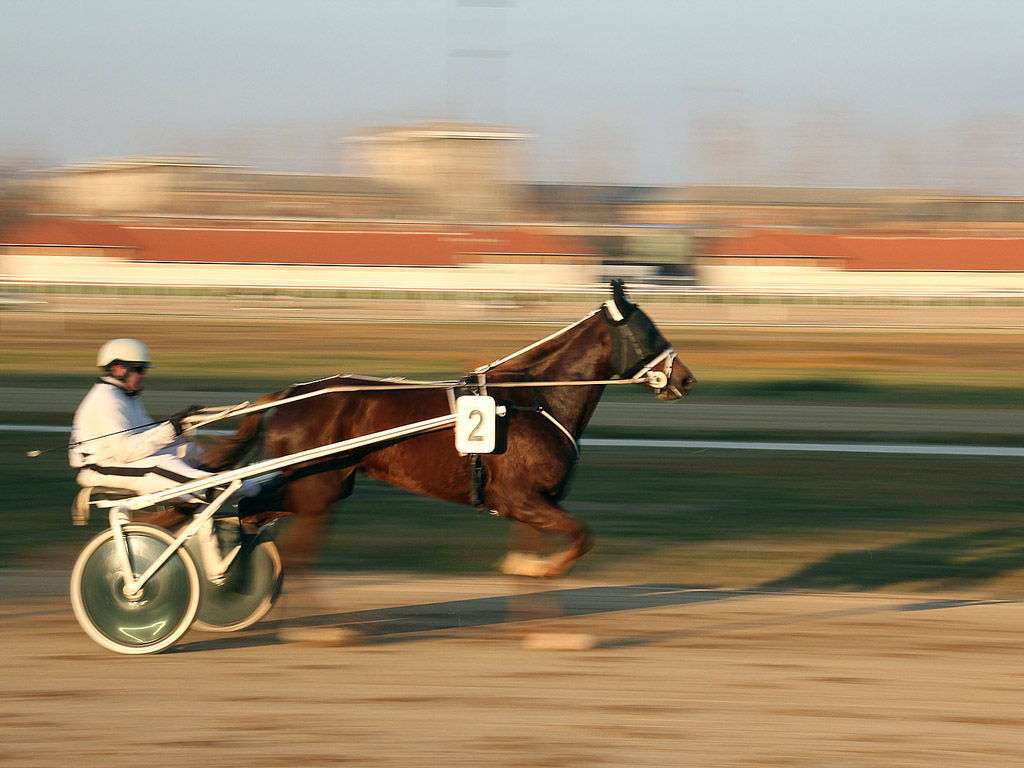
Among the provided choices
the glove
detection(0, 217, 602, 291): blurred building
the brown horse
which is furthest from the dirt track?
detection(0, 217, 602, 291): blurred building

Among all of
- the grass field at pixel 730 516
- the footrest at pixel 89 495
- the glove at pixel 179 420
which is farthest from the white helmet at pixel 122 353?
the grass field at pixel 730 516

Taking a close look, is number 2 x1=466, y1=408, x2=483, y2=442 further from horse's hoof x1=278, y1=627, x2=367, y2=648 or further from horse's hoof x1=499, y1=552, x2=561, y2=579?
horse's hoof x1=278, y1=627, x2=367, y2=648

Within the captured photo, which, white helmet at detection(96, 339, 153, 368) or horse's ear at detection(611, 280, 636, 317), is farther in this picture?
horse's ear at detection(611, 280, 636, 317)

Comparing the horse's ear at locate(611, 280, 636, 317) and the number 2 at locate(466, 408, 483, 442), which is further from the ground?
the horse's ear at locate(611, 280, 636, 317)

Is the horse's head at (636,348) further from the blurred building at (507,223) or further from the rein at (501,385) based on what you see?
the blurred building at (507,223)

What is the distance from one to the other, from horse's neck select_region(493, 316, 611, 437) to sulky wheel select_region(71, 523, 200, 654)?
6.33 feet

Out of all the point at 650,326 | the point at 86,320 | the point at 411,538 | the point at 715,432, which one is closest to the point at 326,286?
the point at 86,320

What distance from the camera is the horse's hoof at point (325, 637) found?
5.75 meters

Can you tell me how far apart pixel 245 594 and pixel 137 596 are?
63cm

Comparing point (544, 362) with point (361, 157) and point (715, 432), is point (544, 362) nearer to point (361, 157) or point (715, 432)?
point (715, 432)

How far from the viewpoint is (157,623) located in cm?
550

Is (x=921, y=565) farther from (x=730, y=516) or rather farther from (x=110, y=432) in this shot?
(x=110, y=432)

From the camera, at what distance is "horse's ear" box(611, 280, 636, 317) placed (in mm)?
5816

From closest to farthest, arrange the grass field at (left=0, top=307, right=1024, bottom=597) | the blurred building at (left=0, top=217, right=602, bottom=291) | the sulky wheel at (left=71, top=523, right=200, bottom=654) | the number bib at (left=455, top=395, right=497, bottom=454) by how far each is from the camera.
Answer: the sulky wheel at (left=71, top=523, right=200, bottom=654) < the number bib at (left=455, top=395, right=497, bottom=454) < the grass field at (left=0, top=307, right=1024, bottom=597) < the blurred building at (left=0, top=217, right=602, bottom=291)
